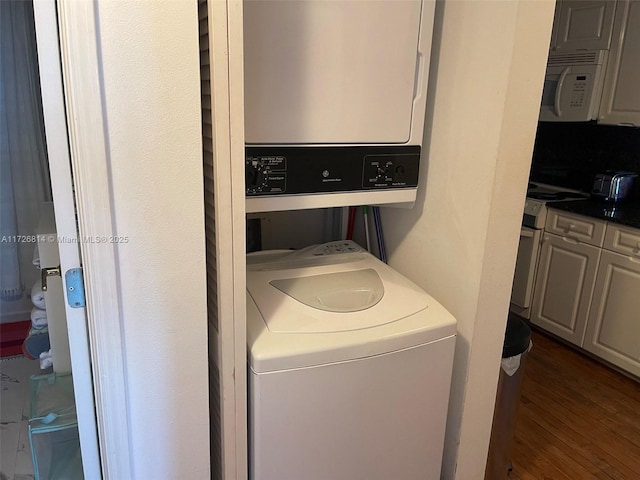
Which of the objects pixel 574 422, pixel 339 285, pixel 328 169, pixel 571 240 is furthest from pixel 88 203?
pixel 571 240

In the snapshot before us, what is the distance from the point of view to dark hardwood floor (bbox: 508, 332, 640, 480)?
211 cm

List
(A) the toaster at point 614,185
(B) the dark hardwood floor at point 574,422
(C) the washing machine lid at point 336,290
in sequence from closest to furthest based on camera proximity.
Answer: (C) the washing machine lid at point 336,290
(B) the dark hardwood floor at point 574,422
(A) the toaster at point 614,185

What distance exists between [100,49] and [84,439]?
0.86m

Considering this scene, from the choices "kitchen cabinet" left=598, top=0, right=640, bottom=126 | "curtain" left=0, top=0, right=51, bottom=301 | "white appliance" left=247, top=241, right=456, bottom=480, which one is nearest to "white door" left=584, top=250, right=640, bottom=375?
"kitchen cabinet" left=598, top=0, right=640, bottom=126

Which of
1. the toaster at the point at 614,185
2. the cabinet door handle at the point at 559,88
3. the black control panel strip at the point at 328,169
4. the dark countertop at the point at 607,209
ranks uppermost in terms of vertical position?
the cabinet door handle at the point at 559,88

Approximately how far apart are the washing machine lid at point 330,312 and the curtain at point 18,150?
0.71 m

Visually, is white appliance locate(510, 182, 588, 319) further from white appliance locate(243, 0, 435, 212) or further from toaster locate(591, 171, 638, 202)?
white appliance locate(243, 0, 435, 212)

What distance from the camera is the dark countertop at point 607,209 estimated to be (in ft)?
8.64

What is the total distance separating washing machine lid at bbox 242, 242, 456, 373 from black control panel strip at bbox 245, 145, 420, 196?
0.91 feet

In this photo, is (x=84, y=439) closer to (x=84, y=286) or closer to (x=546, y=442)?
(x=84, y=286)

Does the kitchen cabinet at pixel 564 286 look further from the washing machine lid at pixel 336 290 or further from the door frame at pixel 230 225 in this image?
the door frame at pixel 230 225

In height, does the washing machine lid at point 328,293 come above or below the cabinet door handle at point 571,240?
above

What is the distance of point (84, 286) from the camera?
1.06 meters

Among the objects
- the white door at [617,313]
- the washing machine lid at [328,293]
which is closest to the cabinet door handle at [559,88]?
the white door at [617,313]
